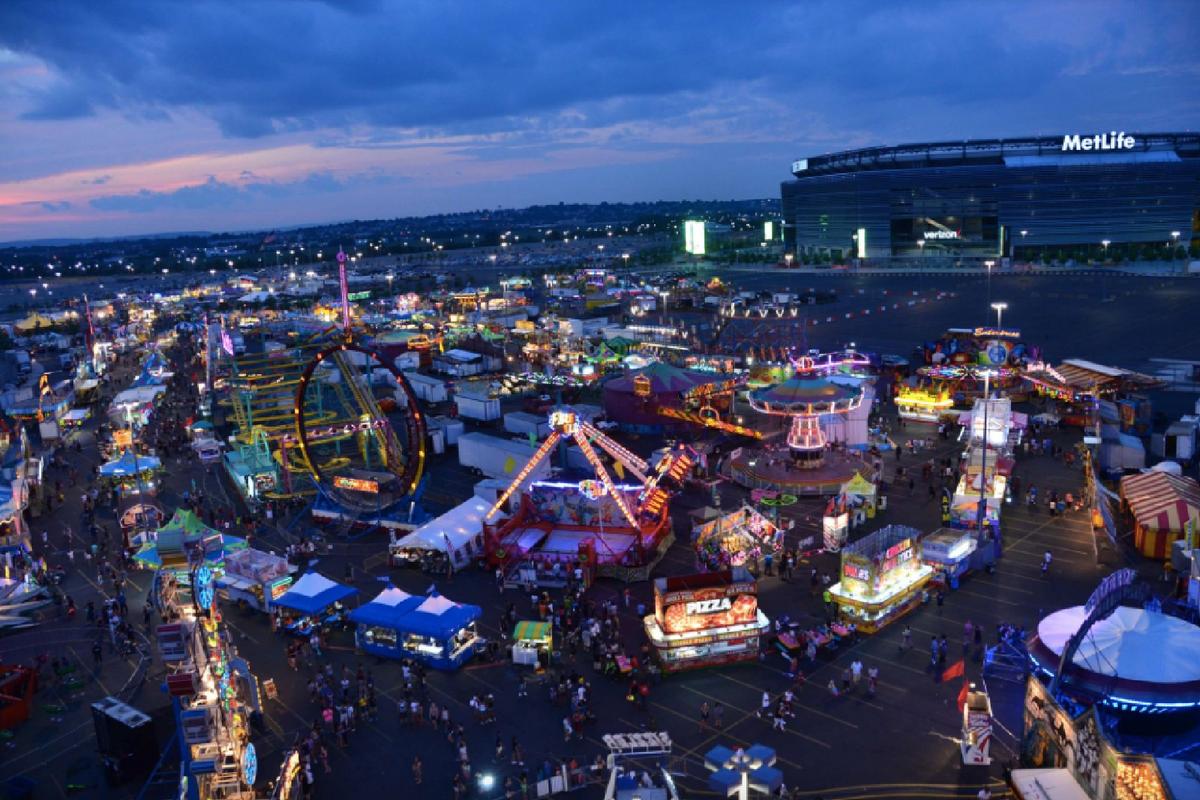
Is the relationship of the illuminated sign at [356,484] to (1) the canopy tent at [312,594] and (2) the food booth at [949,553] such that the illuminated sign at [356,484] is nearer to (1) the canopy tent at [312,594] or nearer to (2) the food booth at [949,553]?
(1) the canopy tent at [312,594]

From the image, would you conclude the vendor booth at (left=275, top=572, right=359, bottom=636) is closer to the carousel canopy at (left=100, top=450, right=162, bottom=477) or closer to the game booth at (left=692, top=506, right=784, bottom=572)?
the game booth at (left=692, top=506, right=784, bottom=572)

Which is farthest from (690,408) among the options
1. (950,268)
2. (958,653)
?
(950,268)

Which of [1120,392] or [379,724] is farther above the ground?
[1120,392]

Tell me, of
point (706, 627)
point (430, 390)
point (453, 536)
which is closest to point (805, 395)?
point (453, 536)

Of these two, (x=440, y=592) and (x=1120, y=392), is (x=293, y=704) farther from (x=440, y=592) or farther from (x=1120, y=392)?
(x=1120, y=392)

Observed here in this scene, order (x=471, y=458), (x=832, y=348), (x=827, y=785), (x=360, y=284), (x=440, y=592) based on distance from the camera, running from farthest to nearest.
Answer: (x=360, y=284) → (x=832, y=348) → (x=471, y=458) → (x=440, y=592) → (x=827, y=785)

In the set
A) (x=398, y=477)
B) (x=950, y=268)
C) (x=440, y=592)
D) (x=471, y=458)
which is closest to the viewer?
(x=440, y=592)

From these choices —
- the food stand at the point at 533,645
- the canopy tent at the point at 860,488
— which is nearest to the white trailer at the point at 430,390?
the canopy tent at the point at 860,488

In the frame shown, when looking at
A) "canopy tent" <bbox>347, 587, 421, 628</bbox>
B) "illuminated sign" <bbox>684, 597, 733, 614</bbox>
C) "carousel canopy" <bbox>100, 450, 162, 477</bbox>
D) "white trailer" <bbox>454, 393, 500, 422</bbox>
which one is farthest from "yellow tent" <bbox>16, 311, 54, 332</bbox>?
"illuminated sign" <bbox>684, 597, 733, 614</bbox>
